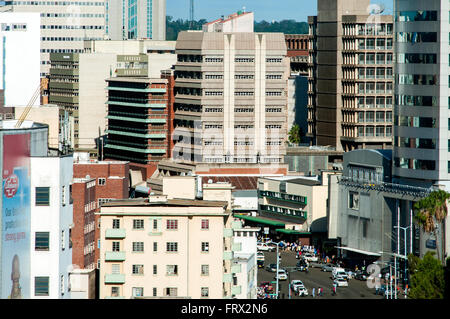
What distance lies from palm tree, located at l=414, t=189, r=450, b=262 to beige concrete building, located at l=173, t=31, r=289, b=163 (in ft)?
264

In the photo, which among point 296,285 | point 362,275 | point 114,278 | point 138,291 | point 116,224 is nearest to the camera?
point 114,278

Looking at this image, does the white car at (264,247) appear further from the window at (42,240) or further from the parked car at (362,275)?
the window at (42,240)

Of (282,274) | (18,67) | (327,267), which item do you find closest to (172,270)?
(282,274)

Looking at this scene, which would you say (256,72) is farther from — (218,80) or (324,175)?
(324,175)

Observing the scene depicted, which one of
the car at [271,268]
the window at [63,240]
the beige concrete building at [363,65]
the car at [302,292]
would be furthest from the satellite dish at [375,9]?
the window at [63,240]

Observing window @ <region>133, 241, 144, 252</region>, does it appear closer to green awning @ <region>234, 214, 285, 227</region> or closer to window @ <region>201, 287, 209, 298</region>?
window @ <region>201, 287, 209, 298</region>

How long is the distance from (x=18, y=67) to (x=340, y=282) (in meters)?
47.5

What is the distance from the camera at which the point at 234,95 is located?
Answer: 188 m

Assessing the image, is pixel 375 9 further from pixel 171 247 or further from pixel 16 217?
pixel 16 217

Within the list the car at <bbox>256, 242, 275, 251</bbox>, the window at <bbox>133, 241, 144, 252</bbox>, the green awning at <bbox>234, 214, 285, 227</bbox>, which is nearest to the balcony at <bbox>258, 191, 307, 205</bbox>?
the green awning at <bbox>234, 214, 285, 227</bbox>

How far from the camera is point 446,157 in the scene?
118625 mm

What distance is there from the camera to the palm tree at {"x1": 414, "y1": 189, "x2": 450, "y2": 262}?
10731 centimetres
